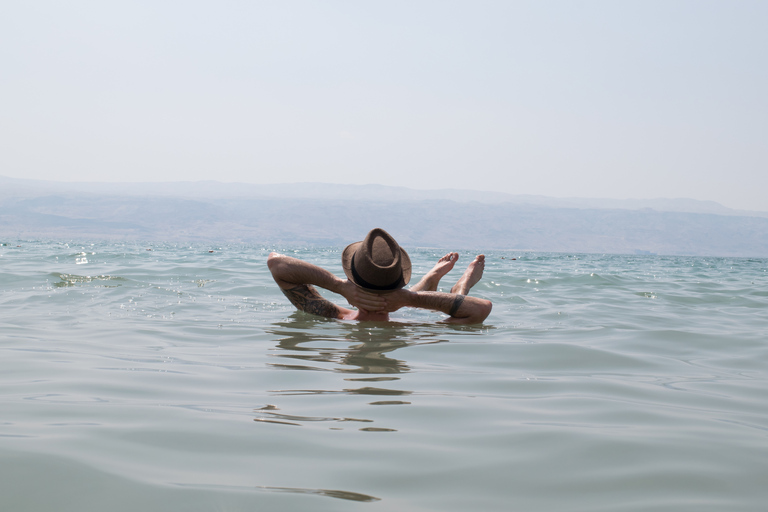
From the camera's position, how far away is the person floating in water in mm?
5156

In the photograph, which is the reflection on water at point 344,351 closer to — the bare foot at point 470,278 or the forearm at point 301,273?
the forearm at point 301,273

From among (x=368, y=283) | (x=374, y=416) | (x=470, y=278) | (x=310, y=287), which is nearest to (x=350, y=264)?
(x=368, y=283)

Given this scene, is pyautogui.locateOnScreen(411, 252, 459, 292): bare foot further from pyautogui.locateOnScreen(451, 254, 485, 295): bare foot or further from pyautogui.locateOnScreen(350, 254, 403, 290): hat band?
pyautogui.locateOnScreen(350, 254, 403, 290): hat band

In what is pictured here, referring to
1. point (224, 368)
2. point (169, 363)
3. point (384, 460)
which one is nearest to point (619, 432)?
point (384, 460)

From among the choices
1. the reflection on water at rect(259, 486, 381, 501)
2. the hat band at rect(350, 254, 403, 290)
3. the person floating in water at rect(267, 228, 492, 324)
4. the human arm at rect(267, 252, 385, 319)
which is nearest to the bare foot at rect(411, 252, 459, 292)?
the person floating in water at rect(267, 228, 492, 324)

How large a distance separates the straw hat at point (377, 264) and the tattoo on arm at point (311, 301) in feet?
3.10

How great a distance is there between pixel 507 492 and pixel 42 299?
22.5 feet

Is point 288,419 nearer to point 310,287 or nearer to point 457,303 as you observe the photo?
point 457,303

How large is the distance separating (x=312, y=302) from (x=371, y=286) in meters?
1.16

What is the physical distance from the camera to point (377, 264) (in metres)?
5.12

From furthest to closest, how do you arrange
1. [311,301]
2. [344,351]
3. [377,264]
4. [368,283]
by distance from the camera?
[311,301] < [368,283] < [377,264] < [344,351]

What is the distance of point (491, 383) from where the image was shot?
362 cm

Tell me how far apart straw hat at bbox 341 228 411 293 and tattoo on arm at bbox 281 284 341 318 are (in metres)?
0.95

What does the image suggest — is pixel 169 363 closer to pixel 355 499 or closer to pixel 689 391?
pixel 355 499
